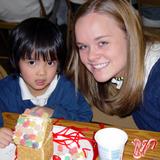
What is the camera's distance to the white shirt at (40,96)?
60.7 inches

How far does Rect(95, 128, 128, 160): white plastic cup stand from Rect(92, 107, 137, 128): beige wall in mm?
534

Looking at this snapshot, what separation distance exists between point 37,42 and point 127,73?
389 millimetres

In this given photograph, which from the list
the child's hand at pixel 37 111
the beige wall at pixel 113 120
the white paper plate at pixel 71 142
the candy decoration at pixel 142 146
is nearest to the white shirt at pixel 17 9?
the beige wall at pixel 113 120

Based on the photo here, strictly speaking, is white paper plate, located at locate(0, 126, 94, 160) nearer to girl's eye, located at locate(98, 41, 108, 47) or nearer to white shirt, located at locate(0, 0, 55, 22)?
girl's eye, located at locate(98, 41, 108, 47)

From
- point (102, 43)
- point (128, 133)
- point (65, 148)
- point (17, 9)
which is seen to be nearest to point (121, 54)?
point (102, 43)

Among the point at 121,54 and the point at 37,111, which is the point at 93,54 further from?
the point at 37,111

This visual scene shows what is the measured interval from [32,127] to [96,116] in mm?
668

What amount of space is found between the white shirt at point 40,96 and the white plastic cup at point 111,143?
1.77ft

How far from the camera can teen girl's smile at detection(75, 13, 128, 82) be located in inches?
51.4

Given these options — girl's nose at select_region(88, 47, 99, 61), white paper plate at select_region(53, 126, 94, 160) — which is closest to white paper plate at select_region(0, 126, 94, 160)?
white paper plate at select_region(53, 126, 94, 160)

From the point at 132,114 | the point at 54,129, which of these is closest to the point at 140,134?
the point at 54,129

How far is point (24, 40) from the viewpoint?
146cm

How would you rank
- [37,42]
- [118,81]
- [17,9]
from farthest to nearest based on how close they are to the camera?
[17,9]
[118,81]
[37,42]

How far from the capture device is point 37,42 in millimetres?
1439
